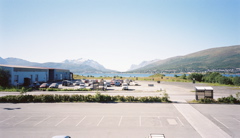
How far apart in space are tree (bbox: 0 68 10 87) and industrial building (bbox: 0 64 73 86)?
808mm

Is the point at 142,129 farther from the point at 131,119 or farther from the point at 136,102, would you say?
the point at 136,102

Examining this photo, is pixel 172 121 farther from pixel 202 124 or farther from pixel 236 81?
pixel 236 81

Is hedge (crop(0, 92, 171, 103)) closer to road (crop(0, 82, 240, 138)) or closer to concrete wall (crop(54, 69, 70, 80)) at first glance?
road (crop(0, 82, 240, 138))

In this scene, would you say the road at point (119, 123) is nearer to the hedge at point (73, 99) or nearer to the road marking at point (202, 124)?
the road marking at point (202, 124)

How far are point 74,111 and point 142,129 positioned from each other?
10.8 metres

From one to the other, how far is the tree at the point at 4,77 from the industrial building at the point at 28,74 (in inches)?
31.8

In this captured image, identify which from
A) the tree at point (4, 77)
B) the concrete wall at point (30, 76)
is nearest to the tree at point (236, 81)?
the concrete wall at point (30, 76)

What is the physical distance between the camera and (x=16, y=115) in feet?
67.9

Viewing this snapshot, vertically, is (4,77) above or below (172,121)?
above

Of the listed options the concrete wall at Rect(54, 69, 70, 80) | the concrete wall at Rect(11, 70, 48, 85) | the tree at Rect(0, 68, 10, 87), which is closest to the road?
the tree at Rect(0, 68, 10, 87)

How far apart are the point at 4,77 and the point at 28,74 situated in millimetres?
9143

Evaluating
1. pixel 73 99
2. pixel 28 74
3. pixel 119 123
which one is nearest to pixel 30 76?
pixel 28 74

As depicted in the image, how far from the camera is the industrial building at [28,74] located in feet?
166

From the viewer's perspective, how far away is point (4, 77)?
48.6 m
